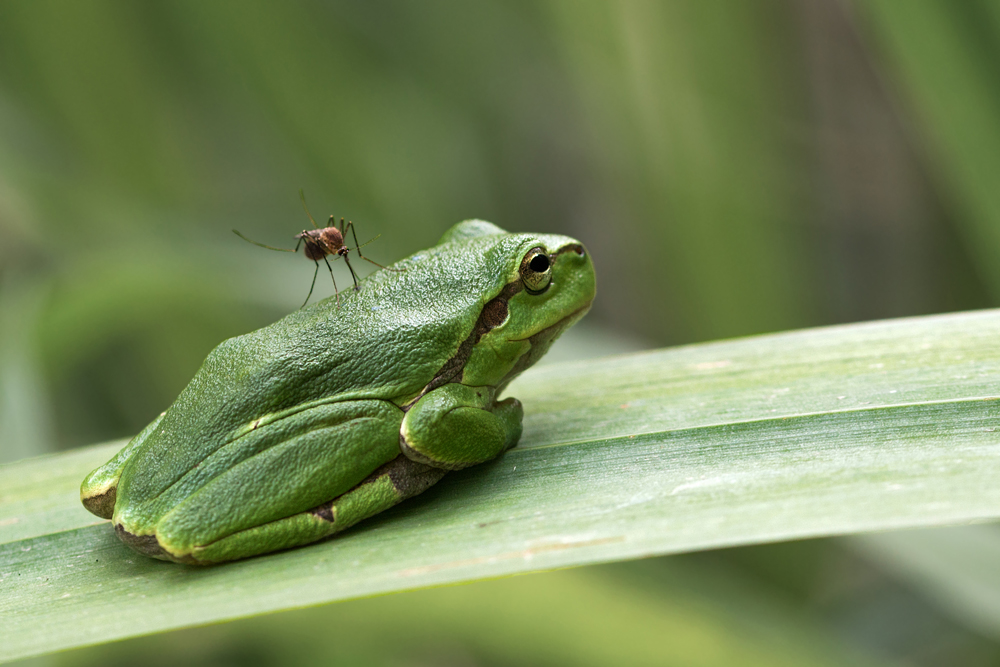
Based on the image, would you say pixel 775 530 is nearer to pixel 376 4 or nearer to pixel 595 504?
pixel 595 504

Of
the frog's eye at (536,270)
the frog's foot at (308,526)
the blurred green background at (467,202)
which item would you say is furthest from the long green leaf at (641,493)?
the blurred green background at (467,202)

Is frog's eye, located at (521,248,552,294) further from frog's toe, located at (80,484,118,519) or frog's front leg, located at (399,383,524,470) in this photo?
frog's toe, located at (80,484,118,519)

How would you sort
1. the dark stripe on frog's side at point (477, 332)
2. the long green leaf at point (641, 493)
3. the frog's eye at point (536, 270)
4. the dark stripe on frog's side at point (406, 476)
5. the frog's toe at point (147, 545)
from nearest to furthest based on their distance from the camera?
Answer: the long green leaf at point (641, 493)
the frog's toe at point (147, 545)
the dark stripe on frog's side at point (406, 476)
the dark stripe on frog's side at point (477, 332)
the frog's eye at point (536, 270)

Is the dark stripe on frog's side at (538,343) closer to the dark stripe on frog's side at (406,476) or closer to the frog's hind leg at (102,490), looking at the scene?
the dark stripe on frog's side at (406,476)

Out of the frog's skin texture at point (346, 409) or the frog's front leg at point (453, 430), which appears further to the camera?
the frog's front leg at point (453, 430)

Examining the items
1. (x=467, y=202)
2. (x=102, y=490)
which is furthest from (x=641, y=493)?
(x=467, y=202)

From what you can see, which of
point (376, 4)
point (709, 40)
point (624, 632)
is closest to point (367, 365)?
point (624, 632)
